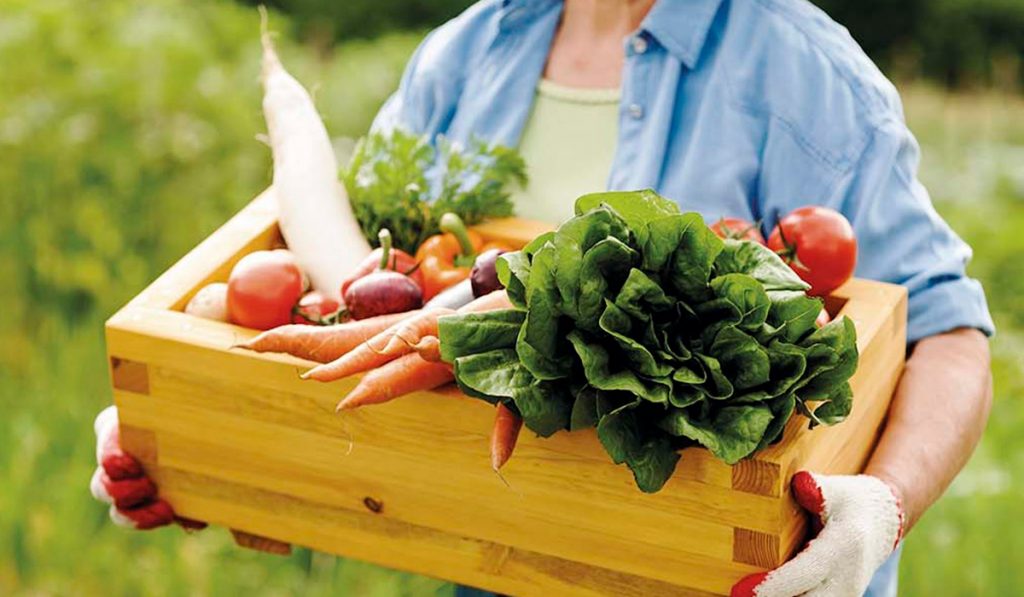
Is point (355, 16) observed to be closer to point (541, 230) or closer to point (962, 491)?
point (962, 491)

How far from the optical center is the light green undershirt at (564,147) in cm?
244

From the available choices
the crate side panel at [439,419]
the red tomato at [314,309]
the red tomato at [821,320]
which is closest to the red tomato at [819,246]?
the red tomato at [821,320]

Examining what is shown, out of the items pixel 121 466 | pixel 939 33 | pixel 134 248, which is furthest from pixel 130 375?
pixel 939 33

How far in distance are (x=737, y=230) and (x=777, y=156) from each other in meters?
0.18

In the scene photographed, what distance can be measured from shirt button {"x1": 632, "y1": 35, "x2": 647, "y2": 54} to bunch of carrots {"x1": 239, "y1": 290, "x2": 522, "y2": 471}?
59 cm

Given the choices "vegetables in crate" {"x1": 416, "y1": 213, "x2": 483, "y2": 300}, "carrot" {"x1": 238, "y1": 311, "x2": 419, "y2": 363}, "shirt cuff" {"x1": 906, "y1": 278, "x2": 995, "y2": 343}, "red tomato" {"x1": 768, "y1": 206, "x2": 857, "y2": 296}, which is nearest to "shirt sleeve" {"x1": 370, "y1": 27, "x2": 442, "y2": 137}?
"vegetables in crate" {"x1": 416, "y1": 213, "x2": 483, "y2": 300}

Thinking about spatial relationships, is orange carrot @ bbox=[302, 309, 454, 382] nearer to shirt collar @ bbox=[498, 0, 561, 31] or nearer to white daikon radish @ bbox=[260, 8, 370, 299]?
white daikon radish @ bbox=[260, 8, 370, 299]

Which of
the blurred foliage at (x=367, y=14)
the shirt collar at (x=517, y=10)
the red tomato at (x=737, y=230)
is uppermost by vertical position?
the shirt collar at (x=517, y=10)

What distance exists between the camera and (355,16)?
8078mm

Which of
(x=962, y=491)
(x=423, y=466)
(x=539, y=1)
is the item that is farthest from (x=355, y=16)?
(x=423, y=466)

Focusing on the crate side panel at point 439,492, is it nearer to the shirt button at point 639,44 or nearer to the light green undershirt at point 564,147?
the light green undershirt at point 564,147

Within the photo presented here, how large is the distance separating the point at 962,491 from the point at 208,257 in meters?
2.21

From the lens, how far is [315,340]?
2.03 metres

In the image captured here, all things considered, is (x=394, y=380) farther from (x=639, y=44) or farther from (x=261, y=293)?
(x=639, y=44)
